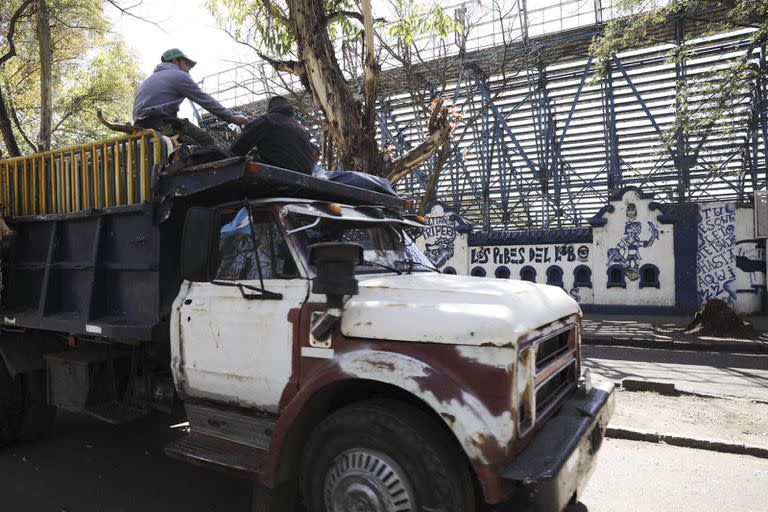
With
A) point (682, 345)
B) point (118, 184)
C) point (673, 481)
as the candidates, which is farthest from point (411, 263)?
point (682, 345)

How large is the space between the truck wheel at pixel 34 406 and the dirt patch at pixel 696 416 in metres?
5.35

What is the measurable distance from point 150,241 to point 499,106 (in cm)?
1797

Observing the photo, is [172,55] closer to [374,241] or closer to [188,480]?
[374,241]

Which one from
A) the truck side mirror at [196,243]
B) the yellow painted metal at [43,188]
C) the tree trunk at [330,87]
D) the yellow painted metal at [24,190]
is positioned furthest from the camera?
the tree trunk at [330,87]

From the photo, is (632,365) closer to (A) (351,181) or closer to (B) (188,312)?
(A) (351,181)

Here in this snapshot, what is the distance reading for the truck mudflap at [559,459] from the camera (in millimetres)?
2256

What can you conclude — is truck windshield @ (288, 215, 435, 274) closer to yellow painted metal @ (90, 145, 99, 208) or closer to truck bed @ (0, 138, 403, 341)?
truck bed @ (0, 138, 403, 341)

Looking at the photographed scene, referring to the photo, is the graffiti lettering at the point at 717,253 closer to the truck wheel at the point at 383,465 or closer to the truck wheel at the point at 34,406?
the truck wheel at the point at 383,465

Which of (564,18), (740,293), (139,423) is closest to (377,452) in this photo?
(139,423)

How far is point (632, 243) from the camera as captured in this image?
14.3 metres

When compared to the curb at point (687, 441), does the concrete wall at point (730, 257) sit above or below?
above

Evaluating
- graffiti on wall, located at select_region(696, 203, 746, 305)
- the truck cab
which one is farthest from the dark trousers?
graffiti on wall, located at select_region(696, 203, 746, 305)

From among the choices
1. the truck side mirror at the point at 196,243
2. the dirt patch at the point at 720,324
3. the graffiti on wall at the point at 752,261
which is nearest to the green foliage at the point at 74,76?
the truck side mirror at the point at 196,243

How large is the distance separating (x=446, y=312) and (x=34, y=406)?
4.27 m
